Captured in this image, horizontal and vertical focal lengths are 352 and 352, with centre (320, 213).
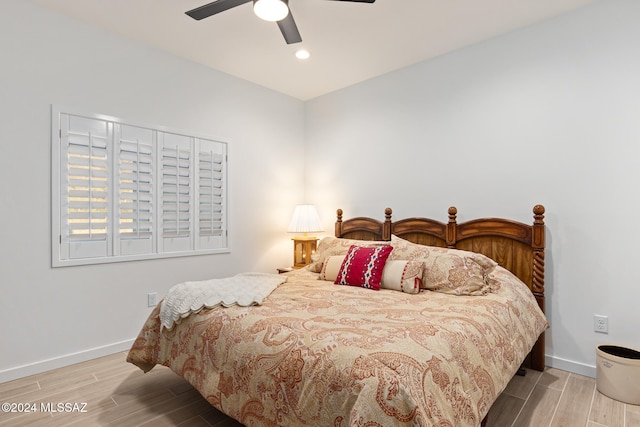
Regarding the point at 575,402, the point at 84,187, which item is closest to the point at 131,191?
the point at 84,187

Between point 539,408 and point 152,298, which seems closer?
point 539,408

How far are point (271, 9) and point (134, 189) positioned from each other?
196cm

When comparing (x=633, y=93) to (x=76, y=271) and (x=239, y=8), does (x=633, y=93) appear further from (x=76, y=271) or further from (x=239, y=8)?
(x=76, y=271)

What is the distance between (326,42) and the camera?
10.2 feet

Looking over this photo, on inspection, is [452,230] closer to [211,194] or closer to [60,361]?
[211,194]

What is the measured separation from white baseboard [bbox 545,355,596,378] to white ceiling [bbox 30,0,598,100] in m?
2.66

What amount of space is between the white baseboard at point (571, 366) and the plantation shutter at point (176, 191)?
10.9 feet

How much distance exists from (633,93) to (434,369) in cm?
250

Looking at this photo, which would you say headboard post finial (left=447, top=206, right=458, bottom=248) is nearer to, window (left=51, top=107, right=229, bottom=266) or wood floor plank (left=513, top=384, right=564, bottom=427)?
wood floor plank (left=513, top=384, right=564, bottom=427)

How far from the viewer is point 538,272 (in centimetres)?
270

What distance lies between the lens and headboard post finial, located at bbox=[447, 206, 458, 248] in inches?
125

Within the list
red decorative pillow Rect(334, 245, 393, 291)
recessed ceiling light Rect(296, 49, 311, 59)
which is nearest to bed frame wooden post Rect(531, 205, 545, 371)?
red decorative pillow Rect(334, 245, 393, 291)

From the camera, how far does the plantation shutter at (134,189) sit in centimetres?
305

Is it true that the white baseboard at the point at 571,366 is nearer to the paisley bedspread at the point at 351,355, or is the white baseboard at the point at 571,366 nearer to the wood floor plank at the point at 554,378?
the wood floor plank at the point at 554,378
